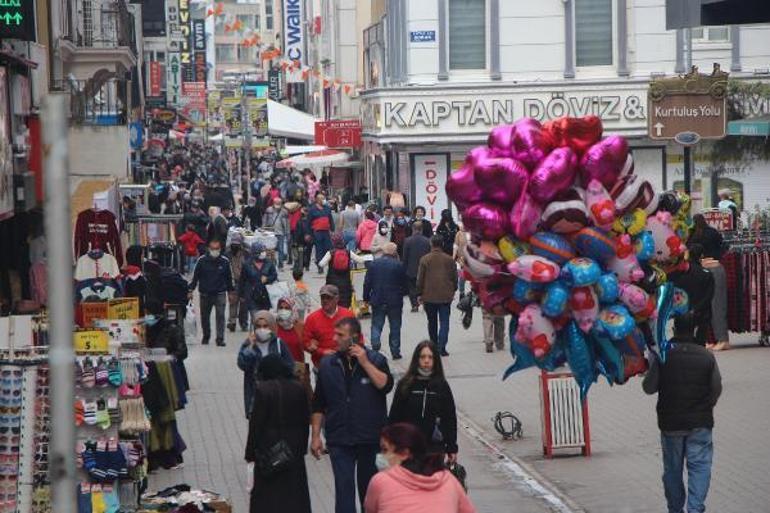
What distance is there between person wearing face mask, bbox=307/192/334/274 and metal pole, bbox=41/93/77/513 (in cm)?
2948

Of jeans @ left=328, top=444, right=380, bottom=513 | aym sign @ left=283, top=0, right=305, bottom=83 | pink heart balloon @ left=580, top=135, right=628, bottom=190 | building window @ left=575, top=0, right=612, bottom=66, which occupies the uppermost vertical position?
aym sign @ left=283, top=0, right=305, bottom=83

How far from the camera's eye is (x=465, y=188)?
10.4 meters

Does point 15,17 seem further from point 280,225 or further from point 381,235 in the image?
point 280,225

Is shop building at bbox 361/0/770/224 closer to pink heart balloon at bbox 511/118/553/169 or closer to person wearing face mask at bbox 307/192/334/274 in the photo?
person wearing face mask at bbox 307/192/334/274

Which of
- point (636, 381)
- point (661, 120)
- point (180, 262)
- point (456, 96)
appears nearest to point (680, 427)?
point (636, 381)

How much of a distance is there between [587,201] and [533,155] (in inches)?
16.8

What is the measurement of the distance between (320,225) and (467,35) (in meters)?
7.07

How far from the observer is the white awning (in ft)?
182

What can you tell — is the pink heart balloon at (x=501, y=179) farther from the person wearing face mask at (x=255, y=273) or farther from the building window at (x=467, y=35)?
the building window at (x=467, y=35)

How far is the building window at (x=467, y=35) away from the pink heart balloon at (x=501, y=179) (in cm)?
2888

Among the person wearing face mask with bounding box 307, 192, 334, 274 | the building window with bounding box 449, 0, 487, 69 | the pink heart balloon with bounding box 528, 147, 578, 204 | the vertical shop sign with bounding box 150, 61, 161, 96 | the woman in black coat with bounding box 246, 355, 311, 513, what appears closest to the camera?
the pink heart balloon with bounding box 528, 147, 578, 204

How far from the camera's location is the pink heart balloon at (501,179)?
10141 mm

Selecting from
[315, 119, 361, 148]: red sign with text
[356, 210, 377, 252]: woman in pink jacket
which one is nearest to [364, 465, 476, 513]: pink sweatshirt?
[356, 210, 377, 252]: woman in pink jacket

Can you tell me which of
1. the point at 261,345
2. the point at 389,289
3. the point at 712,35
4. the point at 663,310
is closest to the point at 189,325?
the point at 389,289
